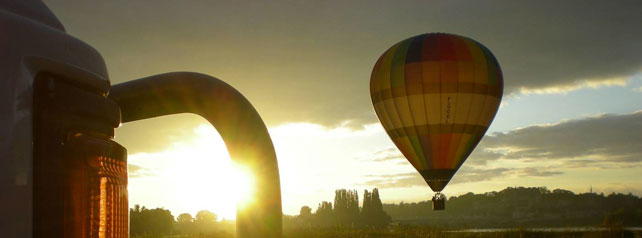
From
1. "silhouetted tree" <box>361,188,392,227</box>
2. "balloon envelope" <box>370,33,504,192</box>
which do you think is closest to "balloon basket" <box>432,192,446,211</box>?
"balloon envelope" <box>370,33,504,192</box>

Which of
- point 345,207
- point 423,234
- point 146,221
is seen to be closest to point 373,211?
point 345,207

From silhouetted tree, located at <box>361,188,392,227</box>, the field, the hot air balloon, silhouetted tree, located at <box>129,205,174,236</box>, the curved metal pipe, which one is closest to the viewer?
the curved metal pipe

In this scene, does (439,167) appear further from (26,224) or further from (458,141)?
(26,224)

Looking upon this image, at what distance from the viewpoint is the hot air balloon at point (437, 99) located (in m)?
26.8

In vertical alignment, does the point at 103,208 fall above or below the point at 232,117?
below

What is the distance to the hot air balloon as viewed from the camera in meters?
26.8

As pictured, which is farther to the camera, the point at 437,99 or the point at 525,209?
the point at 525,209

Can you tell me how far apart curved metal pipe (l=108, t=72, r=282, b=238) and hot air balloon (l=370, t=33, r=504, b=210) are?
25505 millimetres

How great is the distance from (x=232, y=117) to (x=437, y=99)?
1023 inches

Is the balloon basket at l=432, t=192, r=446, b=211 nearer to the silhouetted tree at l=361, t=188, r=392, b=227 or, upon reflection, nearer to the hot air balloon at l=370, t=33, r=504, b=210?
the hot air balloon at l=370, t=33, r=504, b=210

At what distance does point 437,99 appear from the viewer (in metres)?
26.8

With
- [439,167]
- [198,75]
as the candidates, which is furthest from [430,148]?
[198,75]

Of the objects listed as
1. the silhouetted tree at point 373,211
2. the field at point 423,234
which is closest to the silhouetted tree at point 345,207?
the silhouetted tree at point 373,211

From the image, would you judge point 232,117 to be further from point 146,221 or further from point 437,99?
point 437,99
